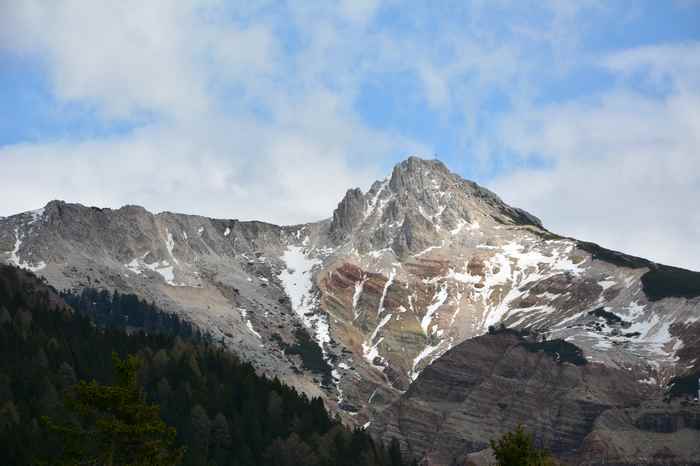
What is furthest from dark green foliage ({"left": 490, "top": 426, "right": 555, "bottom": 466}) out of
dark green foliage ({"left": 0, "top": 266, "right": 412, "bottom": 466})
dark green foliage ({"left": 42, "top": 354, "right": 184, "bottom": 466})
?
dark green foliage ({"left": 0, "top": 266, "right": 412, "bottom": 466})

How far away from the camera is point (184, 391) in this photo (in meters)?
163

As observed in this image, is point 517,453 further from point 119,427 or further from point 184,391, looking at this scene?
point 184,391

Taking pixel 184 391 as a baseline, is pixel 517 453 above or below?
below

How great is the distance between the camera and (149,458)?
60.4 meters

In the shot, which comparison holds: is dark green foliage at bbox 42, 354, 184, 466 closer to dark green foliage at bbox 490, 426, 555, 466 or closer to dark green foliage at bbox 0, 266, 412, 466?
dark green foliage at bbox 490, 426, 555, 466

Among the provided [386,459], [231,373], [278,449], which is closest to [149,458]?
[278,449]

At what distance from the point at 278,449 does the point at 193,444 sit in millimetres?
12235

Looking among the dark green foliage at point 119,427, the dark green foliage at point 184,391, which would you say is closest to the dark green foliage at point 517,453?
the dark green foliage at point 119,427

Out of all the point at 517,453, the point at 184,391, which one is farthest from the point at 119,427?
the point at 184,391

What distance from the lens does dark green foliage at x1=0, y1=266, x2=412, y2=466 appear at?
479 feet

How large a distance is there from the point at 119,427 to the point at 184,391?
105 meters

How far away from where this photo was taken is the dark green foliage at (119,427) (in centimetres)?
5931

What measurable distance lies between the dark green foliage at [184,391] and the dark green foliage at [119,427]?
70.2 metres

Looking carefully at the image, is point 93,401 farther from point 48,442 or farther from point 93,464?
point 48,442
